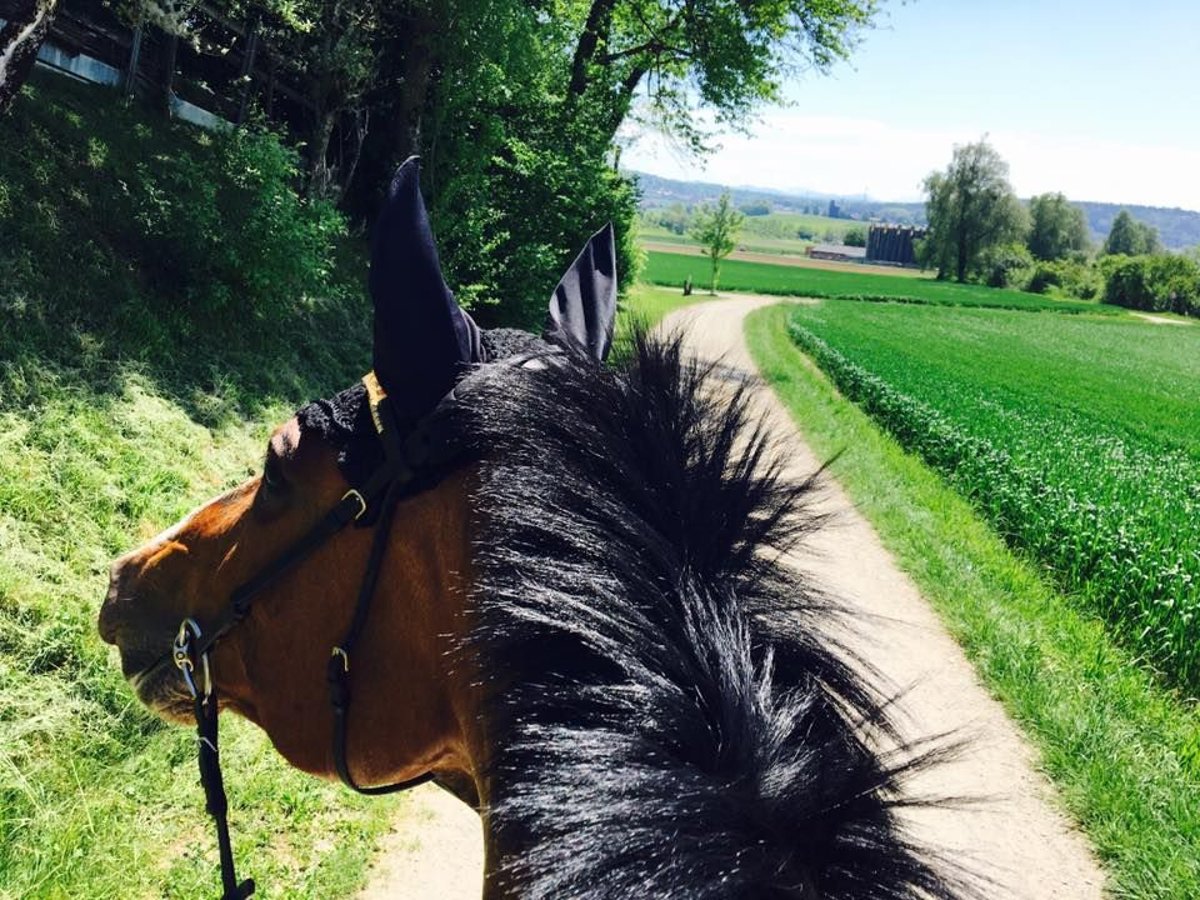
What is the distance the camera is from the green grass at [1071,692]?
4211 millimetres

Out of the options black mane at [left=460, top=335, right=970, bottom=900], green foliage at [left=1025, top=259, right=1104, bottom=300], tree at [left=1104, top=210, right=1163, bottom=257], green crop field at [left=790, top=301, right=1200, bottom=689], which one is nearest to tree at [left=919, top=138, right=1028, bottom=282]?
green foliage at [left=1025, top=259, right=1104, bottom=300]

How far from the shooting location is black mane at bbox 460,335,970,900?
1056 millimetres

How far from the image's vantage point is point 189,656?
1725 millimetres

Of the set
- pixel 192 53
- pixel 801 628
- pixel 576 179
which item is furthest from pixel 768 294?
pixel 801 628

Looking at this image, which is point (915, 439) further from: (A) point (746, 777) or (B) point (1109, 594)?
(A) point (746, 777)

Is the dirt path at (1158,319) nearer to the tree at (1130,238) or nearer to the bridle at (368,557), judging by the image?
the tree at (1130,238)

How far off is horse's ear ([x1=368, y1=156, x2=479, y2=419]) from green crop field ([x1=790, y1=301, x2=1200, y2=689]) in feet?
24.3

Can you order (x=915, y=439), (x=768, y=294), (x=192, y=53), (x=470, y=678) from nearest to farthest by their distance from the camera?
(x=470, y=678), (x=192, y=53), (x=915, y=439), (x=768, y=294)

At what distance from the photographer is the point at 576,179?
51.4 ft

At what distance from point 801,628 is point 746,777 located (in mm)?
392

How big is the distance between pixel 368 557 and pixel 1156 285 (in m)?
108

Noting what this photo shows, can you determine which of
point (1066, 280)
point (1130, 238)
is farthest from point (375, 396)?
point (1130, 238)

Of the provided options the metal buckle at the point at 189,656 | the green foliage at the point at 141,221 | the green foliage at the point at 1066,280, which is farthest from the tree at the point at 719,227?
the green foliage at the point at 1066,280

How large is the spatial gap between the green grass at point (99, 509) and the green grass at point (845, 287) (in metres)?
56.4
